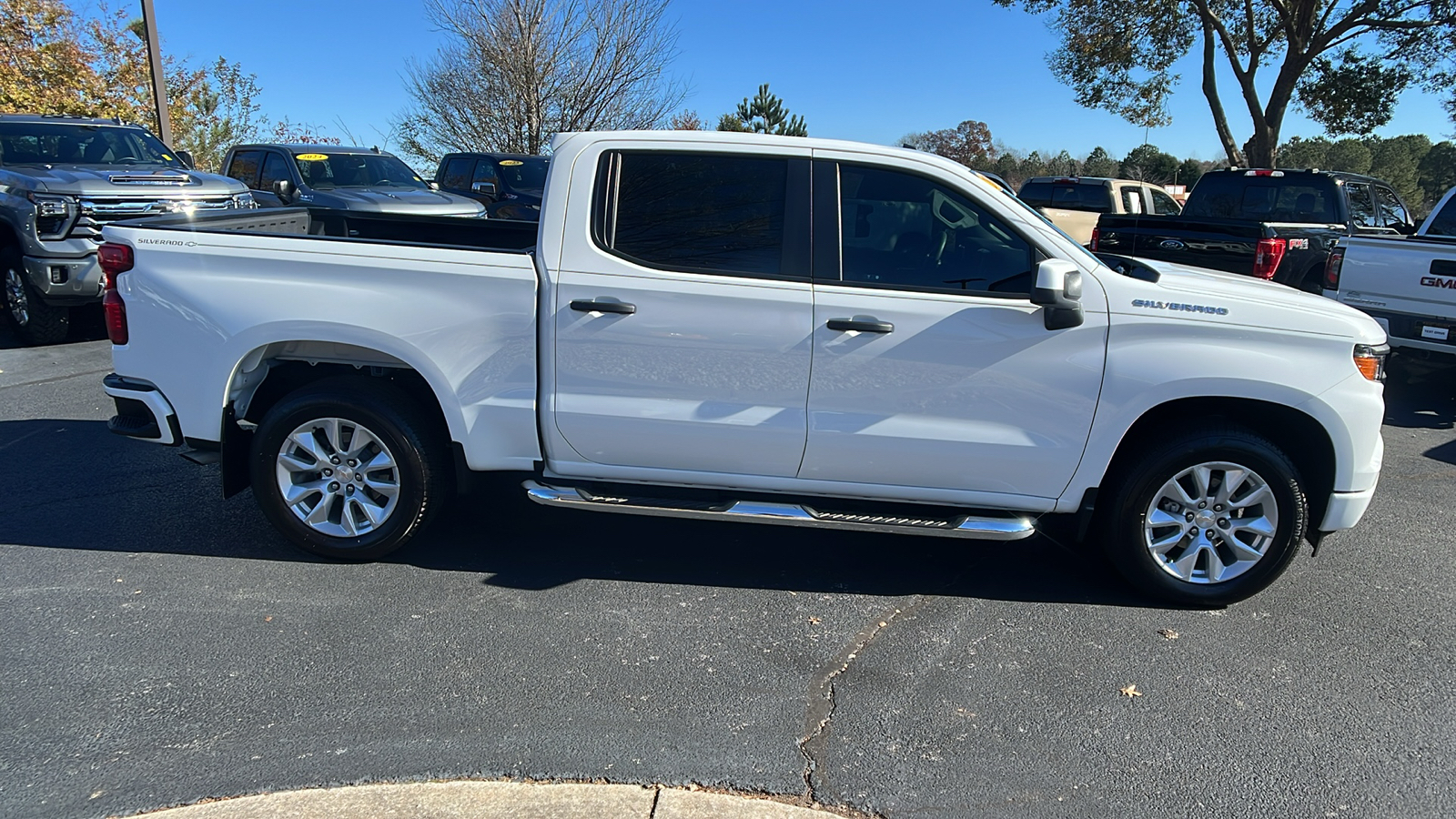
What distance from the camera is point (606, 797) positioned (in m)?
2.89

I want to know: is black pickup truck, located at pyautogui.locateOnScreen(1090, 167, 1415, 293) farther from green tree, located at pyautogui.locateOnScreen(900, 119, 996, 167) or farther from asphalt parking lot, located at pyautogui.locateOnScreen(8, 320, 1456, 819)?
green tree, located at pyautogui.locateOnScreen(900, 119, 996, 167)

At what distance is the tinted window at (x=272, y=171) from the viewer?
1258cm

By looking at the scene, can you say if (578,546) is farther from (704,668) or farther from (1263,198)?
(1263,198)

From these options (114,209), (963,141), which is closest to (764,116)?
(963,141)

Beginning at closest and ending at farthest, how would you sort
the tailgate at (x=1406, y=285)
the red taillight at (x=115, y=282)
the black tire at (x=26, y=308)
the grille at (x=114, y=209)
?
the red taillight at (x=115, y=282) < the tailgate at (x=1406, y=285) < the grille at (x=114, y=209) < the black tire at (x=26, y=308)

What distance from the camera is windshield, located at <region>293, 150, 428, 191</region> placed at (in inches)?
493

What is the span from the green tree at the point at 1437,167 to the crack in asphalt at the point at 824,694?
33015 mm

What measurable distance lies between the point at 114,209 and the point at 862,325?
7.84m

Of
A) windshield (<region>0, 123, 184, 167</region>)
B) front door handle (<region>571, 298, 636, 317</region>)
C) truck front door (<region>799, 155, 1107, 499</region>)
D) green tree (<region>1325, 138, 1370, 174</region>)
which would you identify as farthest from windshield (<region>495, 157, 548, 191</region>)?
green tree (<region>1325, 138, 1370, 174</region>)

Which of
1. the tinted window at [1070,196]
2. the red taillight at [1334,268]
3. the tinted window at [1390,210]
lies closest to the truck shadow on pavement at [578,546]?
the red taillight at [1334,268]

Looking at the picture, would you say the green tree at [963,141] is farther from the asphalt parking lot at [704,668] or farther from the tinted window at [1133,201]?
the asphalt parking lot at [704,668]

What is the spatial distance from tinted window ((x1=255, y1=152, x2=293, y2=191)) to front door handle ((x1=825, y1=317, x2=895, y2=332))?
1076 centimetres

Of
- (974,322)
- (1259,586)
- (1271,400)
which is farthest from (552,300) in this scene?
(1259,586)

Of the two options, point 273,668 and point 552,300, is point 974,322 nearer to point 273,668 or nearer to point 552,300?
point 552,300
